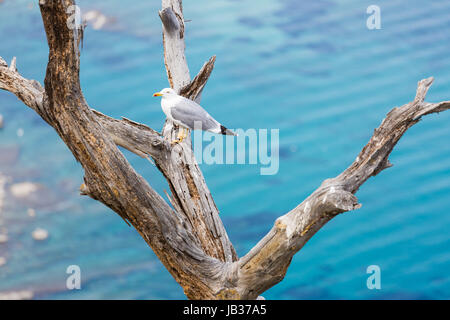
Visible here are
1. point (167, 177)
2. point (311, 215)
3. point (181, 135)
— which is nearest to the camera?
point (311, 215)

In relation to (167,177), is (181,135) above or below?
above

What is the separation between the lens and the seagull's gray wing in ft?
10.3

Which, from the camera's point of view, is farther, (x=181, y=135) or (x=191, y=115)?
(x=181, y=135)

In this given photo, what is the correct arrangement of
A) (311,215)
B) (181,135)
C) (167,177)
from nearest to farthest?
(311,215) → (167,177) → (181,135)

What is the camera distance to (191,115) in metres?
3.15

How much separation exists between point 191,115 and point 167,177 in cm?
42

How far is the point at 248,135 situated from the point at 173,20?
4.51 ft

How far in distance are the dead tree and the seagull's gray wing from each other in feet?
0.78

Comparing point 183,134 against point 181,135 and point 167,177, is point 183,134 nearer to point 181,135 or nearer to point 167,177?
point 181,135

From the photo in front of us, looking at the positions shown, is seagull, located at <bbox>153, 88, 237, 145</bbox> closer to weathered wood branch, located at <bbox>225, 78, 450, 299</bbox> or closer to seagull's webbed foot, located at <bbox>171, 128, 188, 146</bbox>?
seagull's webbed foot, located at <bbox>171, 128, 188, 146</bbox>

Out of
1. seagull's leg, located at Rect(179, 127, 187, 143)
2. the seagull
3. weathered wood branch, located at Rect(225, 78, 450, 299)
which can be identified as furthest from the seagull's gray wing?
weathered wood branch, located at Rect(225, 78, 450, 299)

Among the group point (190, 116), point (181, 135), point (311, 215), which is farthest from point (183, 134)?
point (311, 215)
